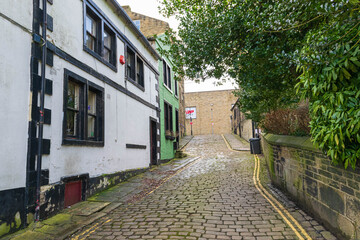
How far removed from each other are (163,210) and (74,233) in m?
1.94

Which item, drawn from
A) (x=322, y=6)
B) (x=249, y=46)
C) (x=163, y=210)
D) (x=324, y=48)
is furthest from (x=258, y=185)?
(x=322, y=6)

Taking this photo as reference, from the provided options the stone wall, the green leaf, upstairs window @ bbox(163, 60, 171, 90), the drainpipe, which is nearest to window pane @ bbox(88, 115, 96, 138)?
the drainpipe

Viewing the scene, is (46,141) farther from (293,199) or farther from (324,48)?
(293,199)

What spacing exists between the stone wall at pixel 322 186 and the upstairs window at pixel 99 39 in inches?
257

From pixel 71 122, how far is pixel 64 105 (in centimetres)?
66

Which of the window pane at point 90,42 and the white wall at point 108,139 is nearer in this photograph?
the white wall at point 108,139

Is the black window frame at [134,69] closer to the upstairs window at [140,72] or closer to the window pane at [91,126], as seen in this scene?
the upstairs window at [140,72]

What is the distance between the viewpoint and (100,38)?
7.88 metres

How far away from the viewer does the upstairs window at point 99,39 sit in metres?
7.41

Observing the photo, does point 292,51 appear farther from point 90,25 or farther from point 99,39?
point 90,25

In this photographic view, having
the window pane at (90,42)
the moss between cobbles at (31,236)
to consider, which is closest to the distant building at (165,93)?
the window pane at (90,42)

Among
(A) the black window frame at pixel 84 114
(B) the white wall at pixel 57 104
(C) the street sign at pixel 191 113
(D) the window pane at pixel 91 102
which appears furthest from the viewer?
(C) the street sign at pixel 191 113

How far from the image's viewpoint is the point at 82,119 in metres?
6.62

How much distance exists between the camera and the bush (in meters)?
6.02
